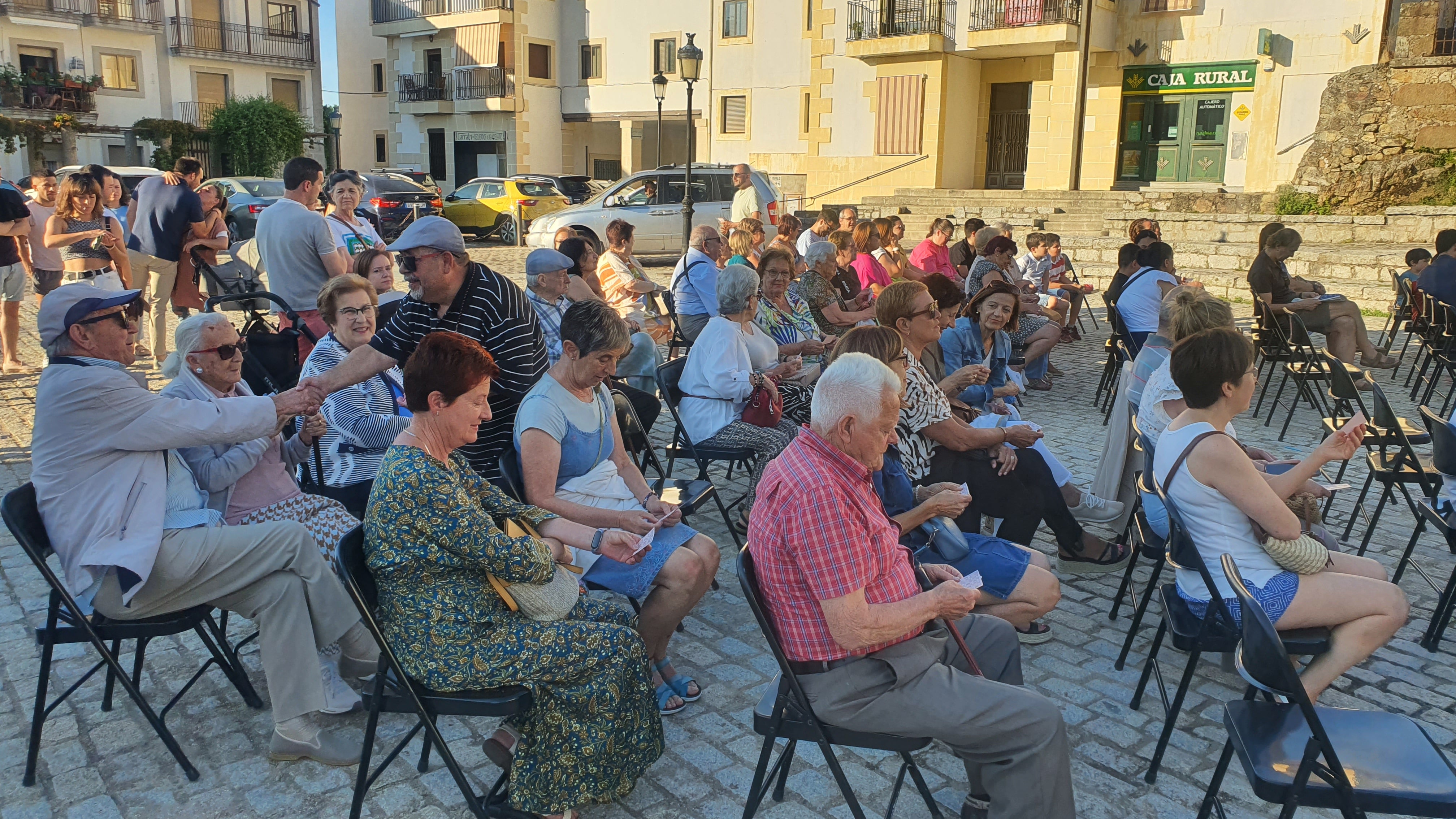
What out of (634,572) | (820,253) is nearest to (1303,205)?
(820,253)

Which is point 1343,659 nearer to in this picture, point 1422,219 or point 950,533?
point 950,533

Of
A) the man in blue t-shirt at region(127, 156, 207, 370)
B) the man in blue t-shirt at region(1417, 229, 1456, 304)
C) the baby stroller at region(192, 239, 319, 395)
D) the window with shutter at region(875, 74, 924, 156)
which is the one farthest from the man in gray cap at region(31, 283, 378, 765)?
the window with shutter at region(875, 74, 924, 156)

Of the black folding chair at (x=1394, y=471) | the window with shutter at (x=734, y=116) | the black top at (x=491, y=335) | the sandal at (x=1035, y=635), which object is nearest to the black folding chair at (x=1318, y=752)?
the sandal at (x=1035, y=635)

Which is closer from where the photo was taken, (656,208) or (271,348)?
(271,348)

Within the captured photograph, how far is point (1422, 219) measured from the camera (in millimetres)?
15828

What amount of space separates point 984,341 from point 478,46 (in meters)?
33.3

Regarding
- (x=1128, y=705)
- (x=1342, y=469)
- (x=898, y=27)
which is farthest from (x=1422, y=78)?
(x=1128, y=705)

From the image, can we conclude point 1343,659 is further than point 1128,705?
No

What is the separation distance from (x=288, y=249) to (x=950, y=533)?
14.6ft

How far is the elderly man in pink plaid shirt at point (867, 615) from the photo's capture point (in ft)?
8.34

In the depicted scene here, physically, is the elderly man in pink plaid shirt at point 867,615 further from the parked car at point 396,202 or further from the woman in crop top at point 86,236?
the parked car at point 396,202

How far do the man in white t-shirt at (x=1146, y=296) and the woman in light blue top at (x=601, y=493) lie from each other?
5.07m

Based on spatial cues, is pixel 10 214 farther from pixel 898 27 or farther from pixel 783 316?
pixel 898 27

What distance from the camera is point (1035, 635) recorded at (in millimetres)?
4207
